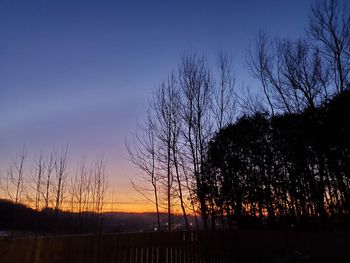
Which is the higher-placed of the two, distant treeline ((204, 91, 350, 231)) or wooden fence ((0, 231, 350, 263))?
distant treeline ((204, 91, 350, 231))

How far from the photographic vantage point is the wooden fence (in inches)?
147

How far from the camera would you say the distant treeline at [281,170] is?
40.5ft

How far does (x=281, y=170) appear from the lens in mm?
14047

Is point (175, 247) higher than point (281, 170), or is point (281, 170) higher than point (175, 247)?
point (281, 170)

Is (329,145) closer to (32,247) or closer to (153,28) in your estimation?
(153,28)

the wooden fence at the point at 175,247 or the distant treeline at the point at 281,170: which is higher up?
the distant treeline at the point at 281,170

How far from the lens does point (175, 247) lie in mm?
6332

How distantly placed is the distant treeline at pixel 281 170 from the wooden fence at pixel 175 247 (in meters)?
2.22

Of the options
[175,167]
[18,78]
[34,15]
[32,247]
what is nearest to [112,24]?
[34,15]

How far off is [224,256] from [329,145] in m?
7.37

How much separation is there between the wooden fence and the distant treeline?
2219 millimetres

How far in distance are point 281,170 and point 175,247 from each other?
9343mm

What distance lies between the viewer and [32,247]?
11.9 ft

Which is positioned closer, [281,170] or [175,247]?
[175,247]
